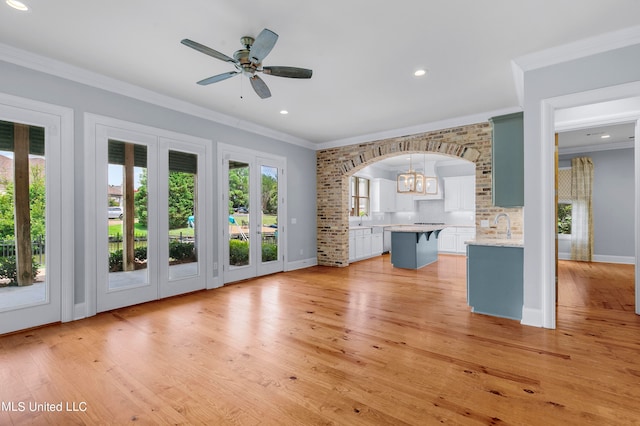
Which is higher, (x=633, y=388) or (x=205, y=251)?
(x=205, y=251)

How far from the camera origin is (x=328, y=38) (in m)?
3.04

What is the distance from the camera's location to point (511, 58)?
11.2 ft

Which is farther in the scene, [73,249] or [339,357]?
[73,249]

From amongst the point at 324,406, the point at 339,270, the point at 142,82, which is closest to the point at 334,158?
the point at 339,270

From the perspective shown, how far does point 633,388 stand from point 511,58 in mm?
3167

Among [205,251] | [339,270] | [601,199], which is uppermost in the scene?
[601,199]

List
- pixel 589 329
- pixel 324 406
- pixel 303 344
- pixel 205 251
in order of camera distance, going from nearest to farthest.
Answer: pixel 324 406 < pixel 303 344 < pixel 589 329 < pixel 205 251

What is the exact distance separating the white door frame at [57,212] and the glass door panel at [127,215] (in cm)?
45

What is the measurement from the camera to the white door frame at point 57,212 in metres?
3.43

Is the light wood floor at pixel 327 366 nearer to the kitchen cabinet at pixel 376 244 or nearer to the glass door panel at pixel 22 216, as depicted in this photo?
the glass door panel at pixel 22 216

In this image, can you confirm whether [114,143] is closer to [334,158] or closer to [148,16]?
[148,16]

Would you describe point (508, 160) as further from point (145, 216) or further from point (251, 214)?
point (145, 216)

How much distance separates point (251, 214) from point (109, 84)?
9.69 ft

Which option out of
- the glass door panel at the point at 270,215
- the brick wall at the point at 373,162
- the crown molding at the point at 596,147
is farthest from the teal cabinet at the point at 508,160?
the crown molding at the point at 596,147
